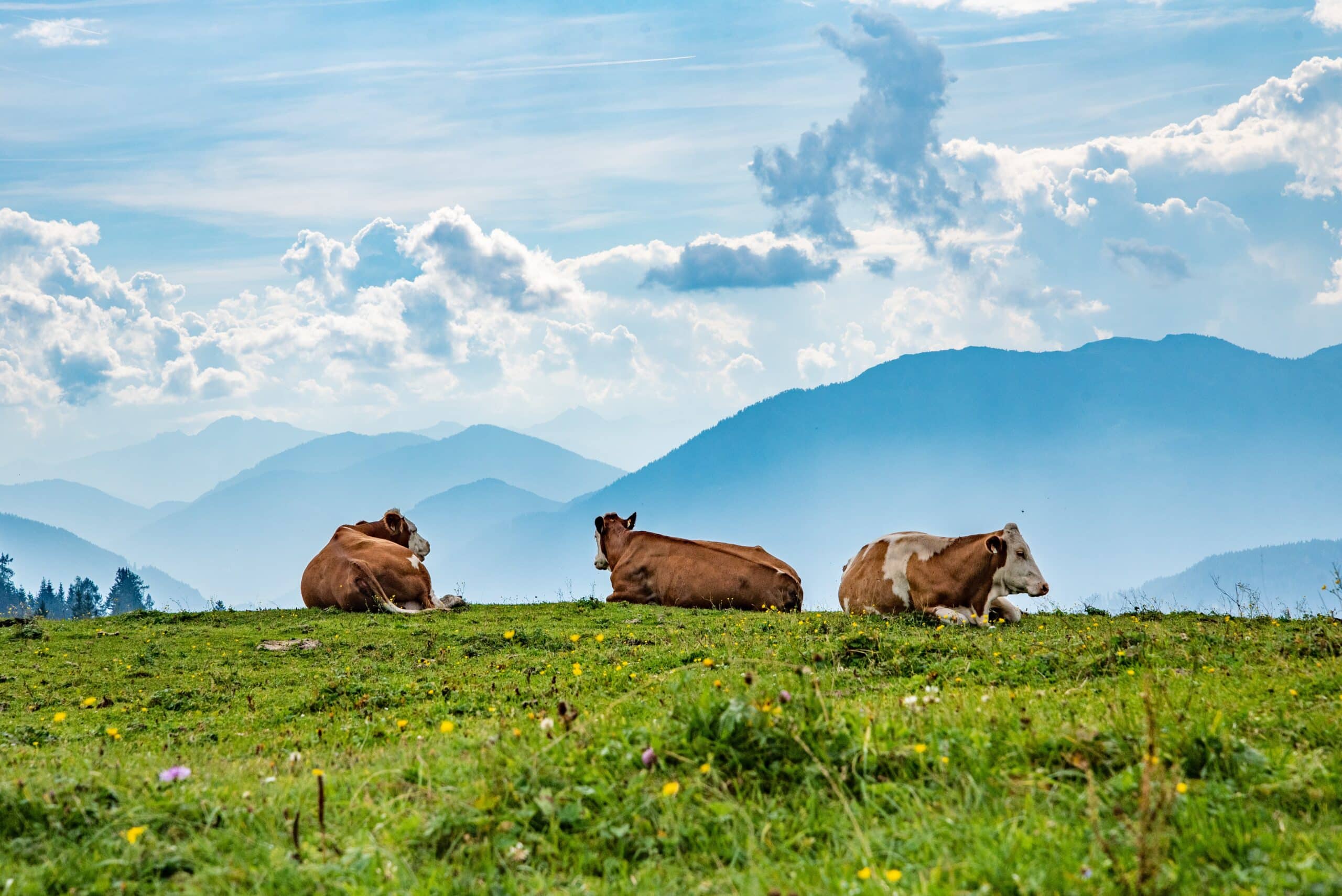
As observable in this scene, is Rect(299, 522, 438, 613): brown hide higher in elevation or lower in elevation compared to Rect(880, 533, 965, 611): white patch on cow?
higher

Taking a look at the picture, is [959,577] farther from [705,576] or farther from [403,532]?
[403,532]

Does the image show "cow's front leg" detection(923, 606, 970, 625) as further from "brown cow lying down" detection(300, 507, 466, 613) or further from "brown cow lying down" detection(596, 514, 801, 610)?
"brown cow lying down" detection(300, 507, 466, 613)

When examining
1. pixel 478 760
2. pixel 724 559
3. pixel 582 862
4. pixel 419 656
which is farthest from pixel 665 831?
pixel 724 559

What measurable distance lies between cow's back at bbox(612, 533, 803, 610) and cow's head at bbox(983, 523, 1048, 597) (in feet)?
17.4

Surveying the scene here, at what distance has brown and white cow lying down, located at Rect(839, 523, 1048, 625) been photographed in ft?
53.9

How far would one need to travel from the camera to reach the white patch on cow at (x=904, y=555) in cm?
1702

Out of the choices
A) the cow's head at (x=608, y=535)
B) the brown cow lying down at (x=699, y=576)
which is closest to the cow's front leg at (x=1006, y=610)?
the brown cow lying down at (x=699, y=576)

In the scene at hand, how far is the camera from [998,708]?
6.95 meters

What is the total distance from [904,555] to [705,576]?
5.47 m

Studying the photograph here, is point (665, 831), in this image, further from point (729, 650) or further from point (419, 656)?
point (419, 656)

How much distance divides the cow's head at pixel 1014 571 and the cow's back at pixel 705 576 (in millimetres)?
5316

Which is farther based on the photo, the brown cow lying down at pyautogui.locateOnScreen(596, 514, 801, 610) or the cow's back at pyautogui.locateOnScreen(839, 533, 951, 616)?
the brown cow lying down at pyautogui.locateOnScreen(596, 514, 801, 610)

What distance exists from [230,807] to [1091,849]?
4.45 metres

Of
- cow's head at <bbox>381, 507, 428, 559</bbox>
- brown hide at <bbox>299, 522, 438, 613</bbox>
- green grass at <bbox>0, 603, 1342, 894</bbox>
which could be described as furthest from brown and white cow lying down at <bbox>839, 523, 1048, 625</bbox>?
cow's head at <bbox>381, 507, 428, 559</bbox>
